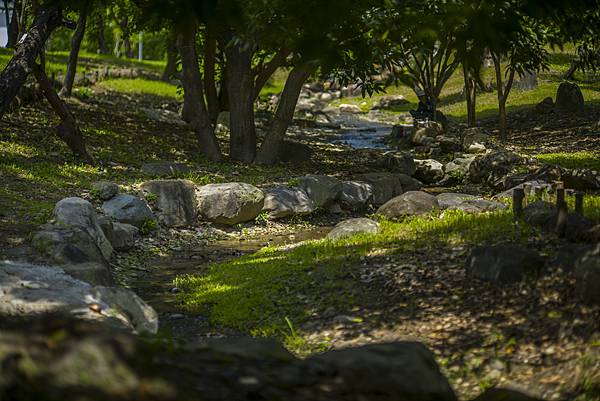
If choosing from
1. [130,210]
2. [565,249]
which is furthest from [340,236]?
[565,249]

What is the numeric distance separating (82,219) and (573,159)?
43.2ft

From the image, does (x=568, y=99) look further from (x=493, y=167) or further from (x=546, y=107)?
(x=493, y=167)

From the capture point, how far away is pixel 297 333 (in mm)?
9000

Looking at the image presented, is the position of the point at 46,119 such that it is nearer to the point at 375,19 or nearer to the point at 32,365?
the point at 375,19

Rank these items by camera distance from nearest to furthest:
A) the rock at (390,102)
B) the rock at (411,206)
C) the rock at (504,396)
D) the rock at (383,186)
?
the rock at (504,396) < the rock at (411,206) < the rock at (383,186) < the rock at (390,102)

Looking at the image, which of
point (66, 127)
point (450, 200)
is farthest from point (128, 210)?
point (450, 200)

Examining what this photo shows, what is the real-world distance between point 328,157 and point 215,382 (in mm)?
21675

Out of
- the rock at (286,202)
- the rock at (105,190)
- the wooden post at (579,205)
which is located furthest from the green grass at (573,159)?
the rock at (105,190)

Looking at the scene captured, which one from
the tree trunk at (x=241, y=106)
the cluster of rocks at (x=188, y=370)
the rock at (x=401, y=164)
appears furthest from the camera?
the rock at (x=401, y=164)

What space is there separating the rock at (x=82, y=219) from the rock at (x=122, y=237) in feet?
1.46

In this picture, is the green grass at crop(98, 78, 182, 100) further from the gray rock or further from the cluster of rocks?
the cluster of rocks

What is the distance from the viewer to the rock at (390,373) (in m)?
5.24

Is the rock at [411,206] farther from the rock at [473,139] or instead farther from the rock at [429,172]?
the rock at [473,139]

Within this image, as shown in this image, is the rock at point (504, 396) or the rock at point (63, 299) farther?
the rock at point (63, 299)
